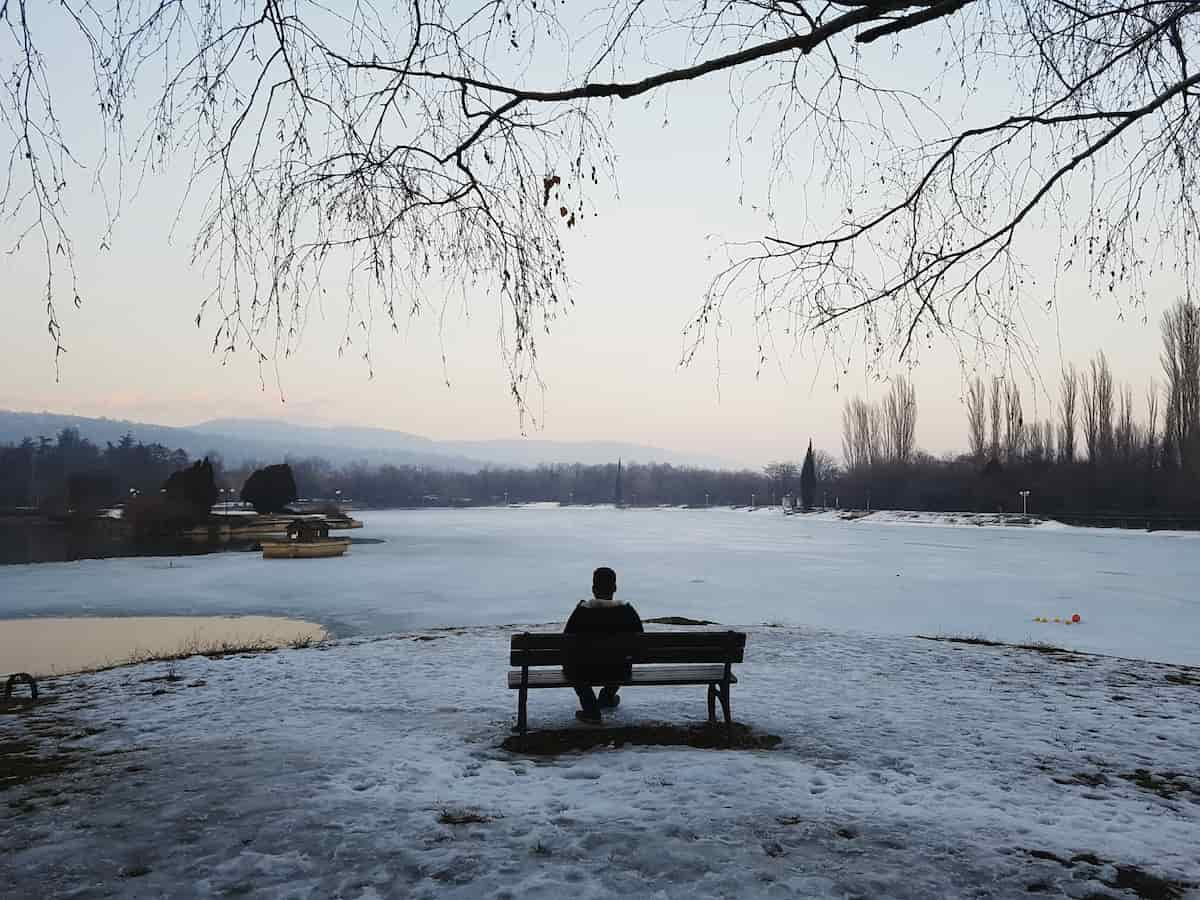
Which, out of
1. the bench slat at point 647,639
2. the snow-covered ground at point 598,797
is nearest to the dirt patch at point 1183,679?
the snow-covered ground at point 598,797

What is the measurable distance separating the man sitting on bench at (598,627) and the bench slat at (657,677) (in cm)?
12

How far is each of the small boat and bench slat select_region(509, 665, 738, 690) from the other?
97.1ft

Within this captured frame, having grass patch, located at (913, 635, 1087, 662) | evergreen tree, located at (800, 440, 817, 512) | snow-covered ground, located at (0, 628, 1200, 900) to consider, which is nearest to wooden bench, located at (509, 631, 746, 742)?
snow-covered ground, located at (0, 628, 1200, 900)

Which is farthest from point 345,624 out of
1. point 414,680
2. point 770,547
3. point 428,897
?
point 770,547

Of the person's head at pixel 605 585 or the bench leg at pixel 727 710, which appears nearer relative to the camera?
the bench leg at pixel 727 710

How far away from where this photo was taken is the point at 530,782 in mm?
4578

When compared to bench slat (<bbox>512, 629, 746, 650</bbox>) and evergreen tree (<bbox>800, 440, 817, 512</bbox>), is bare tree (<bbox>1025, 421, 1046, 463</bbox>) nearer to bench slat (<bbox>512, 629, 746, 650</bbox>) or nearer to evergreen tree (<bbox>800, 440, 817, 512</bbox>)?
evergreen tree (<bbox>800, 440, 817, 512</bbox>)

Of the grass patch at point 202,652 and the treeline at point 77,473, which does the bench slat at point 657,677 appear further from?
the treeline at point 77,473

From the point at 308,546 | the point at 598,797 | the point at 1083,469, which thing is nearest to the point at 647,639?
the point at 598,797

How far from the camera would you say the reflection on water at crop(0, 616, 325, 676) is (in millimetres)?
11752

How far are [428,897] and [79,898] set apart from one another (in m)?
1.41

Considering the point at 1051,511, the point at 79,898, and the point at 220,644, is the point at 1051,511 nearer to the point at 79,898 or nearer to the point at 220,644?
the point at 220,644

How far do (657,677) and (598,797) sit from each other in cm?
148

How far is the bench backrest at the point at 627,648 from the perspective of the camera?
5.55 metres
